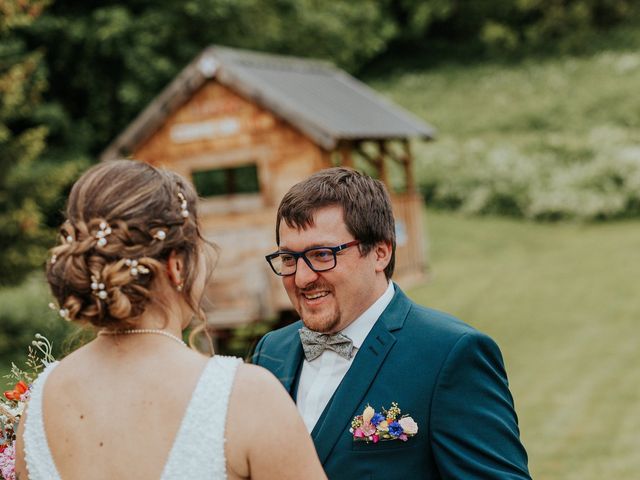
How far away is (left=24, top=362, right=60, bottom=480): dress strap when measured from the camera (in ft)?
7.01

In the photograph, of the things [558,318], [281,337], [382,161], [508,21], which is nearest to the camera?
[281,337]

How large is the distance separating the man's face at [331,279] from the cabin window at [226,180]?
1223 cm

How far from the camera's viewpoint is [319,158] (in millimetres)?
13945

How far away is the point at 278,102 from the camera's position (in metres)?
14.0

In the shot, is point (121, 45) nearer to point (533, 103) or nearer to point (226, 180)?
point (226, 180)

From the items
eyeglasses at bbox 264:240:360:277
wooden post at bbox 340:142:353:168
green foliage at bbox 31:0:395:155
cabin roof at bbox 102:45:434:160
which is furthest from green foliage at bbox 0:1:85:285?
eyeglasses at bbox 264:240:360:277

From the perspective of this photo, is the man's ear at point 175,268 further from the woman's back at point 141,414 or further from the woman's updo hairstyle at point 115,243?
the woman's back at point 141,414

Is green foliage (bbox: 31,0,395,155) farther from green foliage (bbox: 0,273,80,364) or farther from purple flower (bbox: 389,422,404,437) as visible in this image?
purple flower (bbox: 389,422,404,437)

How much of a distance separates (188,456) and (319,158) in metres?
12.1

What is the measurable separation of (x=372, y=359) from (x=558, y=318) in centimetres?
1379

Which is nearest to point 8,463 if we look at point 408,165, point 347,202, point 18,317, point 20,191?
point 347,202

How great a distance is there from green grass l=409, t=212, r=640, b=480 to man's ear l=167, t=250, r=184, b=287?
777 cm

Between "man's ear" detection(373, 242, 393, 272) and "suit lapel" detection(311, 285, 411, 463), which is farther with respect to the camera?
"man's ear" detection(373, 242, 393, 272)

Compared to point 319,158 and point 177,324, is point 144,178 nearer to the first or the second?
point 177,324
